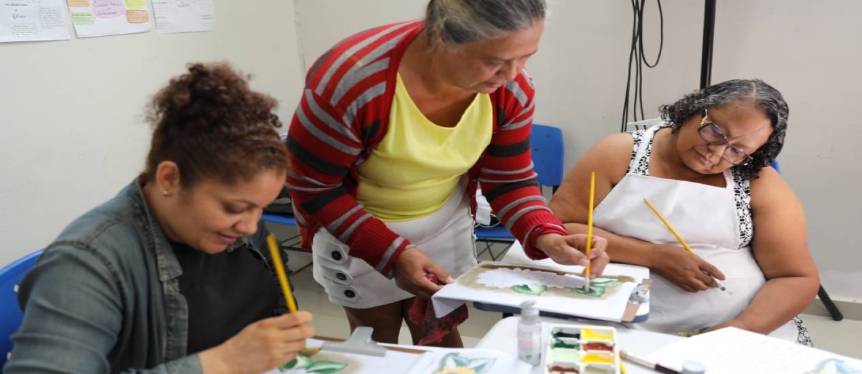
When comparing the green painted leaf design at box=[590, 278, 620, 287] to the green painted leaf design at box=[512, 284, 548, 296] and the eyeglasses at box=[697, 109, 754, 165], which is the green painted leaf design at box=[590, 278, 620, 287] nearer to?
the green painted leaf design at box=[512, 284, 548, 296]

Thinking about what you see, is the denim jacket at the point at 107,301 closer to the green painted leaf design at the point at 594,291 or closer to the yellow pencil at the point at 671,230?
the green painted leaf design at the point at 594,291

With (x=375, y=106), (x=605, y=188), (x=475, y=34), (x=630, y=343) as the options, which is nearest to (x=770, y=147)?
(x=605, y=188)

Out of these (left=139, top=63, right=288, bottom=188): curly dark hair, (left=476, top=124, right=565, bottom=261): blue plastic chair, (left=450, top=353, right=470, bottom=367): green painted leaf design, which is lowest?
(left=476, top=124, right=565, bottom=261): blue plastic chair

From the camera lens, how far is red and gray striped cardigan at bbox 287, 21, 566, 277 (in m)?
1.19

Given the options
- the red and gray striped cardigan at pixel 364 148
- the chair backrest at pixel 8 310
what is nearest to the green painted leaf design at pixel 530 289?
the red and gray striped cardigan at pixel 364 148

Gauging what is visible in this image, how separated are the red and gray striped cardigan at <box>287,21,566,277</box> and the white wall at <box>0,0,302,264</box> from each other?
85cm

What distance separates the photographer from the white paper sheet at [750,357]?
3.37ft

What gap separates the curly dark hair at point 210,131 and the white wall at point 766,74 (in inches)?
70.8

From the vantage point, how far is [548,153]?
2.87 m

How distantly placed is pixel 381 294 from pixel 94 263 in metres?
0.73

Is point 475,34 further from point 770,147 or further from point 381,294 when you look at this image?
point 770,147

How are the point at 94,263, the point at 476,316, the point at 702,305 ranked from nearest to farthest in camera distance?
the point at 94,263, the point at 702,305, the point at 476,316

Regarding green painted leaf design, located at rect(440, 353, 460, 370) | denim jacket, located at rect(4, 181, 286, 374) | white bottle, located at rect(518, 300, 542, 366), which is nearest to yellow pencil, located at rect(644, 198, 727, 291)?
white bottle, located at rect(518, 300, 542, 366)

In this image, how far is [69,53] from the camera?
7.08 feet
